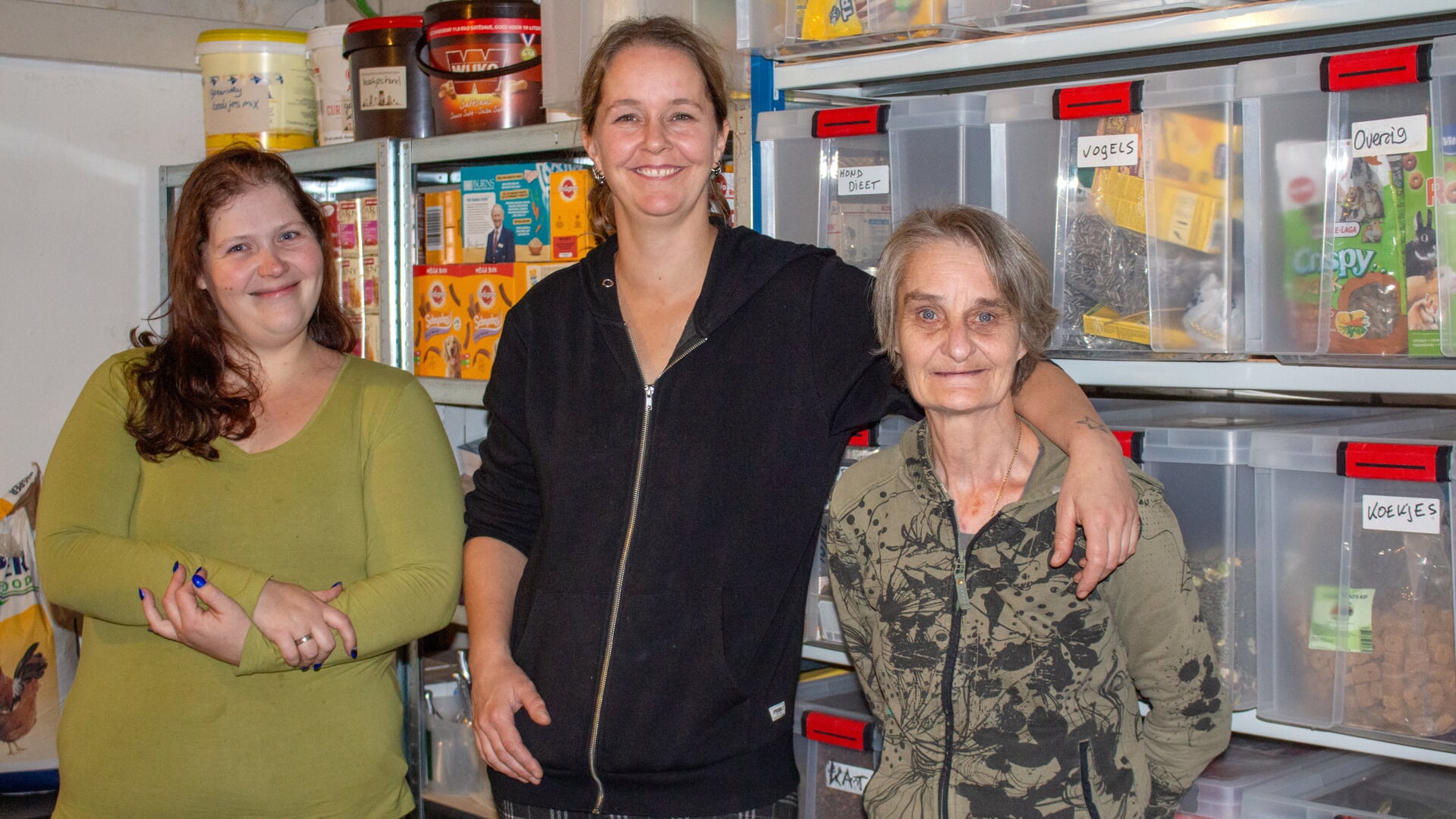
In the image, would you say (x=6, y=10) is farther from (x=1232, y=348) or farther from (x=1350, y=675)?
(x=1350, y=675)

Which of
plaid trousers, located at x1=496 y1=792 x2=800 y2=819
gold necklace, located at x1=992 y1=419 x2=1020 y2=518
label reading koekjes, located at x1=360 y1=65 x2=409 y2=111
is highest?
label reading koekjes, located at x1=360 y1=65 x2=409 y2=111

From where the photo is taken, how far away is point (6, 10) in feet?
10.3

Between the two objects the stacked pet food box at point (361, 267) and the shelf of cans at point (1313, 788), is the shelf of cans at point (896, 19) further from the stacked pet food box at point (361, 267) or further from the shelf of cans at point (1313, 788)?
the stacked pet food box at point (361, 267)

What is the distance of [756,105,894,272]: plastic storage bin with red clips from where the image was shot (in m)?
1.88

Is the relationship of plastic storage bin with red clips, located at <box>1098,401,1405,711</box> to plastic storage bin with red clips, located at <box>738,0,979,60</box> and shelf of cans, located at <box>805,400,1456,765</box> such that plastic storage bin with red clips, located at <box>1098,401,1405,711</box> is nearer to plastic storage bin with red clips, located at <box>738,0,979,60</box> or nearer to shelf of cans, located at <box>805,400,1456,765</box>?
shelf of cans, located at <box>805,400,1456,765</box>

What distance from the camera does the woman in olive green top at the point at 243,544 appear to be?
164 centimetres

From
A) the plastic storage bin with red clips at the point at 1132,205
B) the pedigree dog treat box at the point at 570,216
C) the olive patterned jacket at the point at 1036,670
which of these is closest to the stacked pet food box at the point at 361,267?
the pedigree dog treat box at the point at 570,216

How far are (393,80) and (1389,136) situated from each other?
207cm

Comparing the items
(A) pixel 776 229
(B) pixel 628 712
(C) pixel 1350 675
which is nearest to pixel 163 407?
(B) pixel 628 712

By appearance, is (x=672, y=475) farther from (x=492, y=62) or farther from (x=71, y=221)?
(x=71, y=221)

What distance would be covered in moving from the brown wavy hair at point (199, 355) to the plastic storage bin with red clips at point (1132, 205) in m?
1.07

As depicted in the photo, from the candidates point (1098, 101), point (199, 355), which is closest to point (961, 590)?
point (1098, 101)

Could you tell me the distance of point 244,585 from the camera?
63.8 inches

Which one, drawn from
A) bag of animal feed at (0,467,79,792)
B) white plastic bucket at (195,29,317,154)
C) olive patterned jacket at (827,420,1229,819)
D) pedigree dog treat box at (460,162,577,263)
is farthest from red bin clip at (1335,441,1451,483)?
bag of animal feed at (0,467,79,792)
